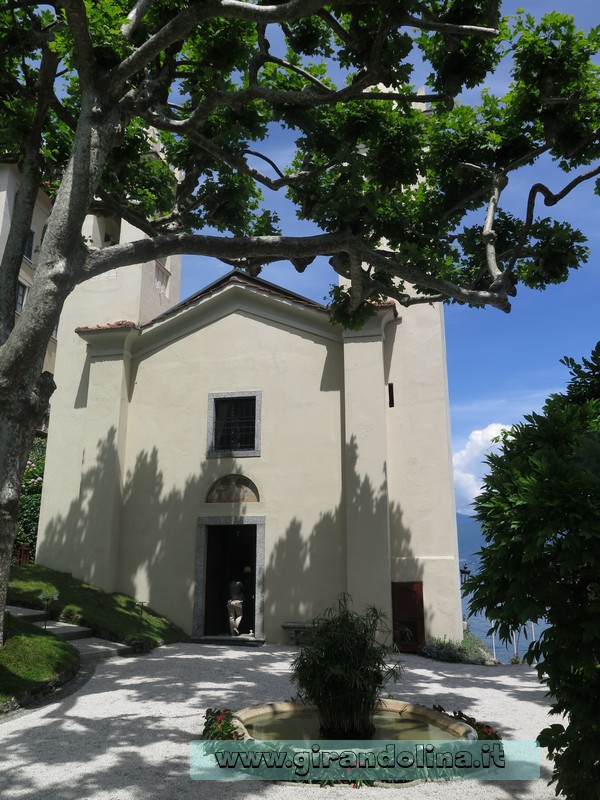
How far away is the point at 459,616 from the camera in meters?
14.9

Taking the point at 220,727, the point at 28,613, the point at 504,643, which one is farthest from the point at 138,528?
the point at 504,643

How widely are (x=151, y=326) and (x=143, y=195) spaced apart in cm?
494

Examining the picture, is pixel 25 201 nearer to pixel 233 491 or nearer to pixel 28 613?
pixel 28 613

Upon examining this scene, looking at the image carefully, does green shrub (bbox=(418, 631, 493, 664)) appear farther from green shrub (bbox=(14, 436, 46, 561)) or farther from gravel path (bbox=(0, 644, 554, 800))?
green shrub (bbox=(14, 436, 46, 561))

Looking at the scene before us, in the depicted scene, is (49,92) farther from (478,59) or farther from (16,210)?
(478,59)

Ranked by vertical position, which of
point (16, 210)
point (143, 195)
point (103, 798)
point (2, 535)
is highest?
point (143, 195)

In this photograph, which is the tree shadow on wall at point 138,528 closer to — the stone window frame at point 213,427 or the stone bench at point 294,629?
the stone window frame at point 213,427

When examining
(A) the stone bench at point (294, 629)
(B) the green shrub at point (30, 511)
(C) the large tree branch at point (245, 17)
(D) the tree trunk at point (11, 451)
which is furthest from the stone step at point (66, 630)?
(C) the large tree branch at point (245, 17)

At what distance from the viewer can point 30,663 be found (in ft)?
28.6

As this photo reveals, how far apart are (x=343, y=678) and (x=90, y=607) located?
9328mm

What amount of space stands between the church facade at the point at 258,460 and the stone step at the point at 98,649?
317 centimetres

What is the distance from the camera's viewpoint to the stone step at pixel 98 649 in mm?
11109

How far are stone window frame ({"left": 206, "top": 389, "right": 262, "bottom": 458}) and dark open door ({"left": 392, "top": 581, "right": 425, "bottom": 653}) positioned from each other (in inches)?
197

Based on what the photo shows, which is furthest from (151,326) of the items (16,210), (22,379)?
(22,379)
